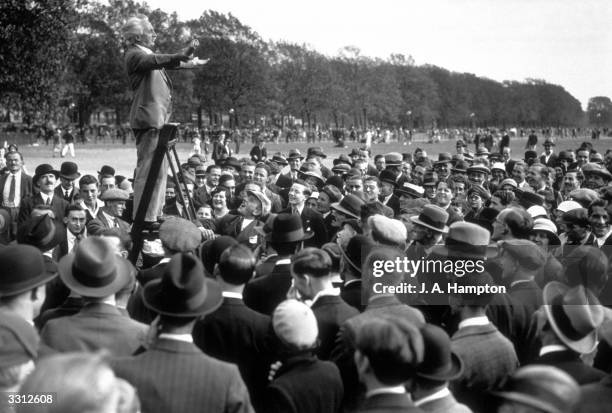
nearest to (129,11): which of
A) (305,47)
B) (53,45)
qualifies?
(305,47)

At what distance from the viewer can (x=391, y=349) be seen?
329 cm

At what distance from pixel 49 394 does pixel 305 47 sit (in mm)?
109904

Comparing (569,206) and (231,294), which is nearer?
(231,294)

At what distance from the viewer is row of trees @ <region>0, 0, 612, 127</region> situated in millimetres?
37219

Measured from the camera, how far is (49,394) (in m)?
2.66

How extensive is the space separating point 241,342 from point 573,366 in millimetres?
1975

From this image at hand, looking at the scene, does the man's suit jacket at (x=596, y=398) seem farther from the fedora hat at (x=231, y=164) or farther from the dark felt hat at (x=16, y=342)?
the fedora hat at (x=231, y=164)

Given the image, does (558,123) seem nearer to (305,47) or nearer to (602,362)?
(305,47)

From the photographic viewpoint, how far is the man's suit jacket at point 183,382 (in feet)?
11.6

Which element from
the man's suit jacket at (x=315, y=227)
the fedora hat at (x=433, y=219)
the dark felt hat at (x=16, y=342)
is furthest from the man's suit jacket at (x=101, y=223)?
the dark felt hat at (x=16, y=342)

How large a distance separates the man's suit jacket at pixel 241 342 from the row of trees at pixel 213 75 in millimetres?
35323

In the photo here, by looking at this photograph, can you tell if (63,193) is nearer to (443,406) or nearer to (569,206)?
(569,206)

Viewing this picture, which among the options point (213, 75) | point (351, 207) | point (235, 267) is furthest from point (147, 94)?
point (213, 75)

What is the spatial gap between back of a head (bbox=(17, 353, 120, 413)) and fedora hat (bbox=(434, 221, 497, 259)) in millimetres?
3607
